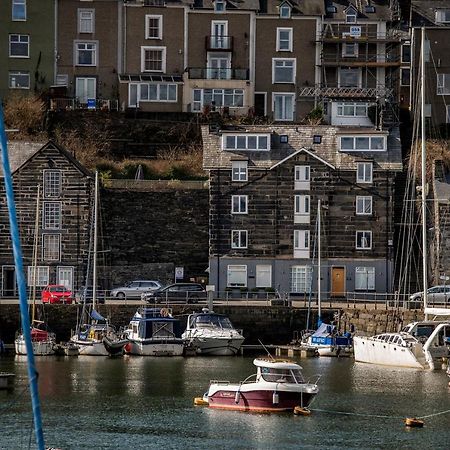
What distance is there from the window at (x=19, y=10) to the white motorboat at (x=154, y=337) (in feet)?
106

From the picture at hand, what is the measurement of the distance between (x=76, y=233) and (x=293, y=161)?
1193 centimetres

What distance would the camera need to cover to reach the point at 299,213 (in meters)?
84.2

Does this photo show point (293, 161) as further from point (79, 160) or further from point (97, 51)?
point (97, 51)

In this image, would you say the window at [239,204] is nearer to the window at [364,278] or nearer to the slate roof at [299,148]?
the slate roof at [299,148]

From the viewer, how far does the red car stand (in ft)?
256

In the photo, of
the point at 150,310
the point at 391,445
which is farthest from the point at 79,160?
the point at 391,445

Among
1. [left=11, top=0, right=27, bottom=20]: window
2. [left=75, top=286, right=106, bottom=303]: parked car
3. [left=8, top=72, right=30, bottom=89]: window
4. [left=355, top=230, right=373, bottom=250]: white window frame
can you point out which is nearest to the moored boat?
[left=75, top=286, right=106, bottom=303]: parked car

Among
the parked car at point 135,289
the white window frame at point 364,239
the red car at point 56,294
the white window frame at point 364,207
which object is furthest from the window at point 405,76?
the red car at point 56,294

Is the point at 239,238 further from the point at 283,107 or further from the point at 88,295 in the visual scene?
the point at 283,107

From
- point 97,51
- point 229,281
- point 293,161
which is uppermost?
point 97,51

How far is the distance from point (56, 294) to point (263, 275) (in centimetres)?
1125

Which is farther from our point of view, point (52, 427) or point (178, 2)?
point (178, 2)

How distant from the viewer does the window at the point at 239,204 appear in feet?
276

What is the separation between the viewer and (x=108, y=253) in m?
84.8
